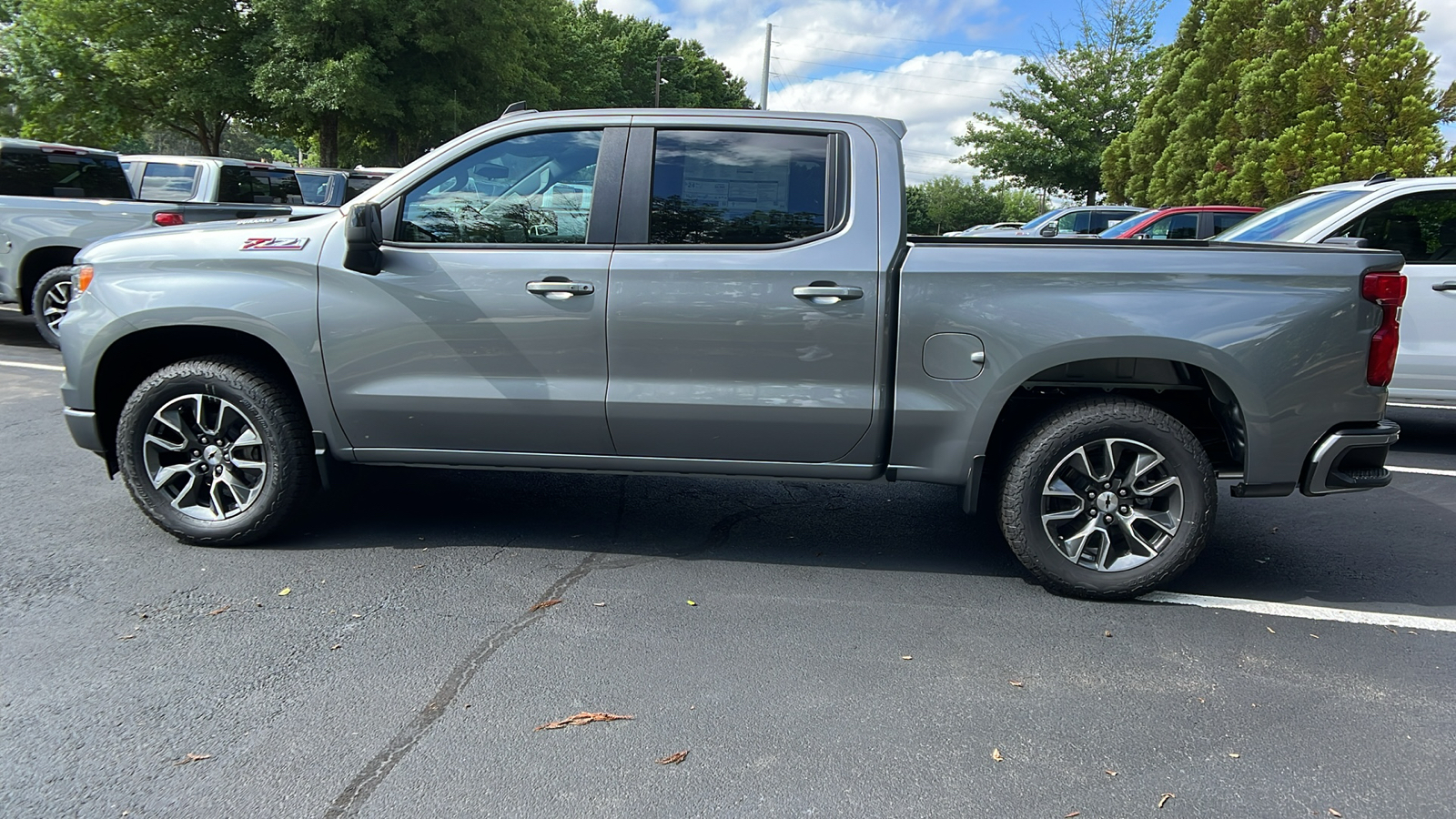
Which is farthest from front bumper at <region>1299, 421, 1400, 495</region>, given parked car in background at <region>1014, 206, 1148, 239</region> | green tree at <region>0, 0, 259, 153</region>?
green tree at <region>0, 0, 259, 153</region>

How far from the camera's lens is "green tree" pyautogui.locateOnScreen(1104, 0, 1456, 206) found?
1530cm

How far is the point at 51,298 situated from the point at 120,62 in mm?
20678

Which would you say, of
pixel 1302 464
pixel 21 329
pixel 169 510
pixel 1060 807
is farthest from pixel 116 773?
pixel 21 329

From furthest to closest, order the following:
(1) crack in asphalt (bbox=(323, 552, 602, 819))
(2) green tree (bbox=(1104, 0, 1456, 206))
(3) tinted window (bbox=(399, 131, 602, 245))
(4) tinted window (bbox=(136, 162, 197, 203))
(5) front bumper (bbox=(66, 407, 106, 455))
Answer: (2) green tree (bbox=(1104, 0, 1456, 206)), (4) tinted window (bbox=(136, 162, 197, 203)), (5) front bumper (bbox=(66, 407, 106, 455)), (3) tinted window (bbox=(399, 131, 602, 245)), (1) crack in asphalt (bbox=(323, 552, 602, 819))

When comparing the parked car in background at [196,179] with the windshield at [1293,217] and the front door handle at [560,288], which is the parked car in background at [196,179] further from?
the windshield at [1293,217]

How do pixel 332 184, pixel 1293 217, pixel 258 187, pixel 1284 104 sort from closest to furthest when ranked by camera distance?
pixel 1293 217 → pixel 258 187 → pixel 332 184 → pixel 1284 104

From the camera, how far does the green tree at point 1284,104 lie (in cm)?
1530

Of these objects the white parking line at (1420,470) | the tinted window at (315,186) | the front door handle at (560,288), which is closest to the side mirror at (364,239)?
the front door handle at (560,288)

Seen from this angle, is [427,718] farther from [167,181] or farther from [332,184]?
[332,184]

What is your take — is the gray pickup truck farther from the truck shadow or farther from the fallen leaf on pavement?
the fallen leaf on pavement

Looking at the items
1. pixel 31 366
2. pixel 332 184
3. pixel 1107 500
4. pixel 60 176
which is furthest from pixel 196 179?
pixel 1107 500

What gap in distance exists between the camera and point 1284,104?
59.9ft

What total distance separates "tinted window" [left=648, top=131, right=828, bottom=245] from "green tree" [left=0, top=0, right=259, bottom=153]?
85.4 feet

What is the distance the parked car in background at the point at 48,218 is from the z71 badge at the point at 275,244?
5243 millimetres
